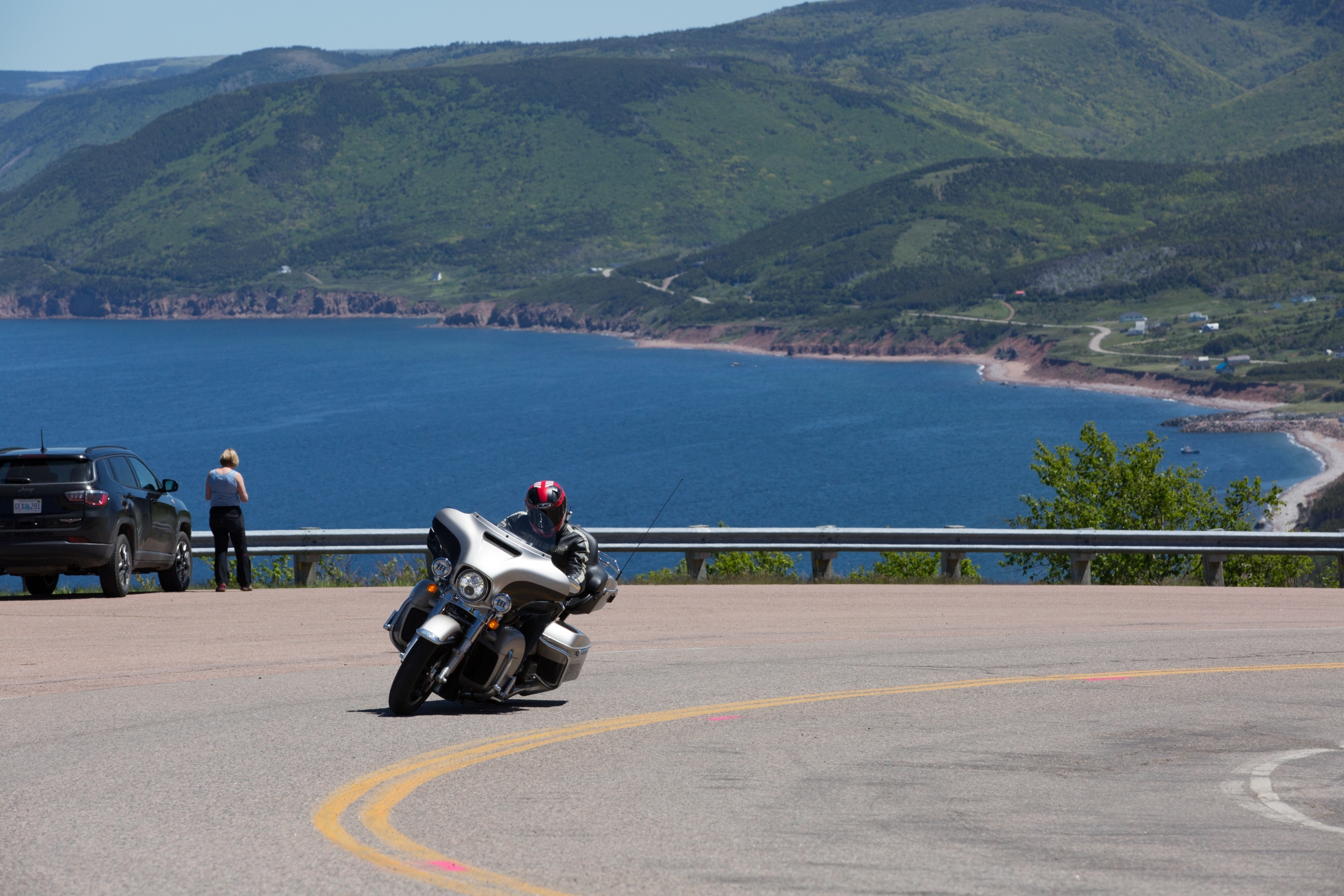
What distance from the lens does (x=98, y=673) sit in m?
11.0

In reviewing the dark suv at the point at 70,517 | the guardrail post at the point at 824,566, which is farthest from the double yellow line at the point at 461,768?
the dark suv at the point at 70,517

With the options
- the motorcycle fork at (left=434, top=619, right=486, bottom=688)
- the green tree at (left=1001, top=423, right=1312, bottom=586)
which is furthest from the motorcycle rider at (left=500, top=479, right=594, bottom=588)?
the green tree at (left=1001, top=423, right=1312, bottom=586)

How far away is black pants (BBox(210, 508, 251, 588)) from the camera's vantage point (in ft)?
55.5

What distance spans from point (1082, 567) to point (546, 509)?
12.9 meters

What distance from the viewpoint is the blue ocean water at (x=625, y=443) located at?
4419 inches

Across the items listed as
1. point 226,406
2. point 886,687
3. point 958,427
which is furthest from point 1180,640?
point 226,406

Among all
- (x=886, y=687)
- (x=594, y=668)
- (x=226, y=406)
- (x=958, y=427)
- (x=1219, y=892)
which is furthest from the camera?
(x=226, y=406)

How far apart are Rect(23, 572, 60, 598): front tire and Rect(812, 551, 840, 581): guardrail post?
9775mm

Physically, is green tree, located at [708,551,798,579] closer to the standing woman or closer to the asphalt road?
the standing woman

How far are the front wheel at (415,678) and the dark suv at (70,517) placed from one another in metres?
7.67

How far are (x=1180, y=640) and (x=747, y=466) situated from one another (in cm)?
11692

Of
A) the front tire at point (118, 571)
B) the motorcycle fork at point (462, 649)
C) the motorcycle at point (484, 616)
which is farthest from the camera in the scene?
the front tire at point (118, 571)

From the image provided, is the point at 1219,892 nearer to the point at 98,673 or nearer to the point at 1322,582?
the point at 98,673

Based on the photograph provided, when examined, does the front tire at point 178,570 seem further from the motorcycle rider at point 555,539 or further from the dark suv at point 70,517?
the motorcycle rider at point 555,539
